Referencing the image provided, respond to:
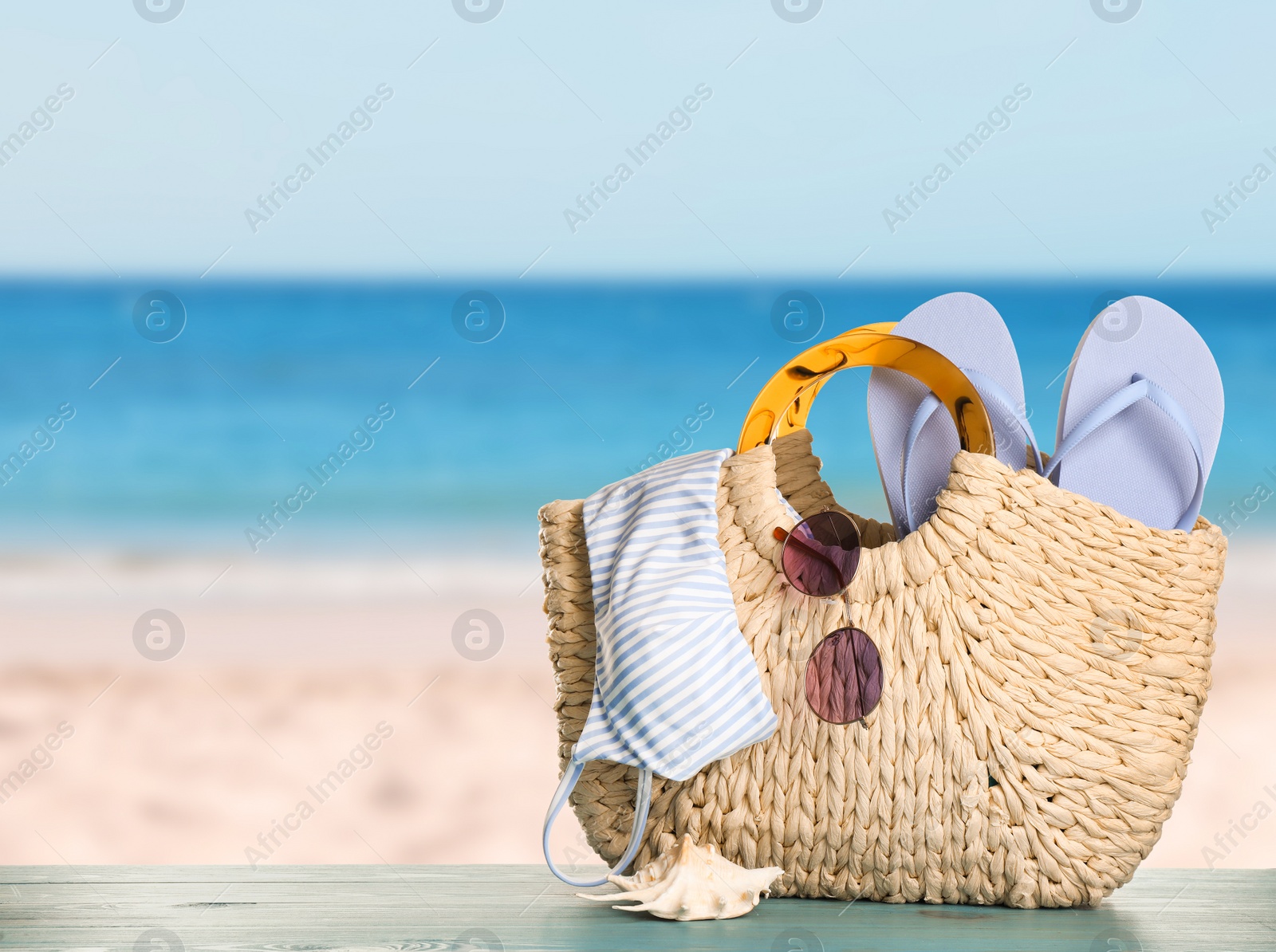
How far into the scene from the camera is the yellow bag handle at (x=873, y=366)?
80 cm

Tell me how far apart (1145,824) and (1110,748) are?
55 mm

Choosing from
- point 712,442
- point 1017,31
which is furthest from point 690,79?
point 712,442

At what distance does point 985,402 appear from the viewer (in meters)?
0.81

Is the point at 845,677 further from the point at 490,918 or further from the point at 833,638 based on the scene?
the point at 490,918

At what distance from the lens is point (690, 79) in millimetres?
4152

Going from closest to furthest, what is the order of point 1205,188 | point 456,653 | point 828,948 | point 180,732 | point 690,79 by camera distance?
point 828,948 < point 180,732 < point 456,653 < point 1205,188 < point 690,79

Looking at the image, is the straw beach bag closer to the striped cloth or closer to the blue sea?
the striped cloth

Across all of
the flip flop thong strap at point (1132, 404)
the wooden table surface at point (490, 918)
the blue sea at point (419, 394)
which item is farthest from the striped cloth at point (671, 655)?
the blue sea at point (419, 394)

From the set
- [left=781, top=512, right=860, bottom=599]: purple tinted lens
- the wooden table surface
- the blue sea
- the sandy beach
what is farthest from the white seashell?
the blue sea

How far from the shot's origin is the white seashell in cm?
72

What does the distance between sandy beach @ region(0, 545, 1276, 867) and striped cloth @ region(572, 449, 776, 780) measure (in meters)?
1.48

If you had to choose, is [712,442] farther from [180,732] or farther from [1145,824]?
[1145,824]

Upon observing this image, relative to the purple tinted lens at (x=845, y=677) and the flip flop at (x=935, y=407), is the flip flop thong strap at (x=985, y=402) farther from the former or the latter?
the purple tinted lens at (x=845, y=677)

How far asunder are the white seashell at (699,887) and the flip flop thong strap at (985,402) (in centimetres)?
25
